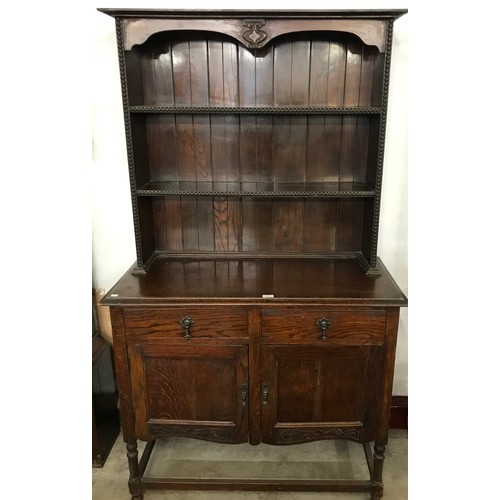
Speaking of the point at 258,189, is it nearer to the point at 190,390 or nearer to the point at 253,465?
the point at 190,390

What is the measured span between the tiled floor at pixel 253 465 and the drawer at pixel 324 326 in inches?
29.8

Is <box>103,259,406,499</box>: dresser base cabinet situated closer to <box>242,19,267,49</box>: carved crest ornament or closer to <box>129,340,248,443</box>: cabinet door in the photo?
<box>129,340,248,443</box>: cabinet door

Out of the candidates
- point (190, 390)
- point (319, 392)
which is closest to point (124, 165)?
point (190, 390)

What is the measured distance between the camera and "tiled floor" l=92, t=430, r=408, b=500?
188cm

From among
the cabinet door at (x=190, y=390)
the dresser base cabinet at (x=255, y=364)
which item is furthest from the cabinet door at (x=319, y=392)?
the cabinet door at (x=190, y=390)

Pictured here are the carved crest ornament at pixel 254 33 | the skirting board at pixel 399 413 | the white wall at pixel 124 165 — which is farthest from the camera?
the skirting board at pixel 399 413

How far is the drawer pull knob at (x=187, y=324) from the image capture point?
1.60m

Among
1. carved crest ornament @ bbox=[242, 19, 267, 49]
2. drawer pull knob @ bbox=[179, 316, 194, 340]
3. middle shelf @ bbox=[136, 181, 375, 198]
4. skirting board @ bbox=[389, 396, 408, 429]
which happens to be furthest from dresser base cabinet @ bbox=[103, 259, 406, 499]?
carved crest ornament @ bbox=[242, 19, 267, 49]

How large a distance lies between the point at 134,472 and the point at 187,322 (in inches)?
29.0

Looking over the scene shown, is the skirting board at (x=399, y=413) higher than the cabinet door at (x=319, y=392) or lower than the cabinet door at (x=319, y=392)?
lower

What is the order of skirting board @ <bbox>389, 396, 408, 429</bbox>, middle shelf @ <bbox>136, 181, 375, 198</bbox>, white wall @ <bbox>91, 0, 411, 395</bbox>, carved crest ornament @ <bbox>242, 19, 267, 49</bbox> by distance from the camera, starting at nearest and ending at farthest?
carved crest ornament @ <bbox>242, 19, 267, 49</bbox>, middle shelf @ <bbox>136, 181, 375, 198</bbox>, white wall @ <bbox>91, 0, 411, 395</bbox>, skirting board @ <bbox>389, 396, 408, 429</bbox>

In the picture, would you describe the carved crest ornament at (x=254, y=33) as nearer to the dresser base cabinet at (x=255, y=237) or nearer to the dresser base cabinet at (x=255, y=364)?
the dresser base cabinet at (x=255, y=237)

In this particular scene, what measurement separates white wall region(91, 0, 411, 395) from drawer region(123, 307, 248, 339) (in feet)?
1.89
